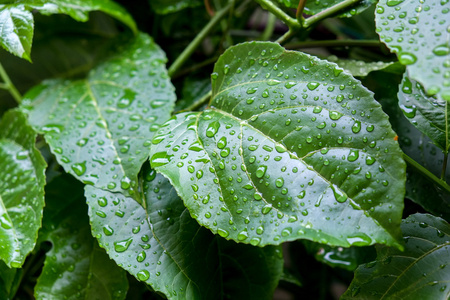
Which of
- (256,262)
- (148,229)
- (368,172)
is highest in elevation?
(368,172)

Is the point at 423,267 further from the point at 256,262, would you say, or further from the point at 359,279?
the point at 256,262

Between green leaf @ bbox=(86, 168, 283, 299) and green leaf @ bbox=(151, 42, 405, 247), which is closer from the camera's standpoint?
green leaf @ bbox=(151, 42, 405, 247)

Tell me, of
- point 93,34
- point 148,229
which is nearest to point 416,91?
point 148,229

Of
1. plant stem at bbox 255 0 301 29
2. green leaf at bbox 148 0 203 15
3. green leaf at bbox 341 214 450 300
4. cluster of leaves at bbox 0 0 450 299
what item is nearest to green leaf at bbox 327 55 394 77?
cluster of leaves at bbox 0 0 450 299

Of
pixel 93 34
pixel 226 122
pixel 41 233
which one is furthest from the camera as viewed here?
pixel 93 34

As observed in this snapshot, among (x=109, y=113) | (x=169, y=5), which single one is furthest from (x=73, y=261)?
(x=169, y=5)

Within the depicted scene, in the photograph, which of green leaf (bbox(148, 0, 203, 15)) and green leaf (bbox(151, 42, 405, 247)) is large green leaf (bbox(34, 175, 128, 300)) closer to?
green leaf (bbox(151, 42, 405, 247))
